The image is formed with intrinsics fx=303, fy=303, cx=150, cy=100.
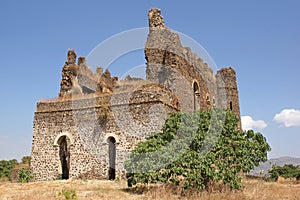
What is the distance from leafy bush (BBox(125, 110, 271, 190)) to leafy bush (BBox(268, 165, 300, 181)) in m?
7.60

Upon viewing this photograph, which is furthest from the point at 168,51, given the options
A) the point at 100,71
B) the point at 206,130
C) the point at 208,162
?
the point at 100,71

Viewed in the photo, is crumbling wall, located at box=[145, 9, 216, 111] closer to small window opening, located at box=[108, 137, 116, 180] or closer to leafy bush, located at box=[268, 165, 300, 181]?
small window opening, located at box=[108, 137, 116, 180]

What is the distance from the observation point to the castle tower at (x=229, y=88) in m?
27.9

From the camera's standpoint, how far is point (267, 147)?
11609 millimetres

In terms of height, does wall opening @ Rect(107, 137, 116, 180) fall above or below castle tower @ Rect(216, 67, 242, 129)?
below

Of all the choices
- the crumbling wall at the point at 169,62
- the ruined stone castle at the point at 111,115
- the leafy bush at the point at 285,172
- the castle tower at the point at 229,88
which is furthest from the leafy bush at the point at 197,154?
the castle tower at the point at 229,88

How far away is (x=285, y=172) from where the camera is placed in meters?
19.5

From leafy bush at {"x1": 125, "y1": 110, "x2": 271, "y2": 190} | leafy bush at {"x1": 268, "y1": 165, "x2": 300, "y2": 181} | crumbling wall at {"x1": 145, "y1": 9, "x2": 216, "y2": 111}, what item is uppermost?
crumbling wall at {"x1": 145, "y1": 9, "x2": 216, "y2": 111}

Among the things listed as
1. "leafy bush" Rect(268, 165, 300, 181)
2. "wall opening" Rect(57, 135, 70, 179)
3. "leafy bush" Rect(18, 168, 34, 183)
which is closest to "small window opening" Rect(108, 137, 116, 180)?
"wall opening" Rect(57, 135, 70, 179)

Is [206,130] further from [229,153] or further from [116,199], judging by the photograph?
[116,199]

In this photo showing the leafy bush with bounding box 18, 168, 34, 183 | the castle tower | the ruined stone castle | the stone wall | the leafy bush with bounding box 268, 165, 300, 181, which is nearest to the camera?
the stone wall

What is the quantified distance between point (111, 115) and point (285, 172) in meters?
12.1

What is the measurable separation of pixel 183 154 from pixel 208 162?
87 centimetres

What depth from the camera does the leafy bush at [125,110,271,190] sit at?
9953 millimetres
